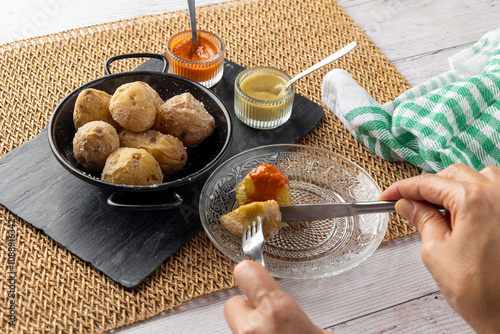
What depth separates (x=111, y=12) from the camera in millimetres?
1850

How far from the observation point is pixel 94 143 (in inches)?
44.5

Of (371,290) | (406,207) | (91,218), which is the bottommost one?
(371,290)

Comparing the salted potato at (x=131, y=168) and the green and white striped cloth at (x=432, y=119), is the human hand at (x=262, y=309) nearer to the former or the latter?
the salted potato at (x=131, y=168)

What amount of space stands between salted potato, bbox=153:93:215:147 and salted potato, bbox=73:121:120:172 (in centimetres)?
13

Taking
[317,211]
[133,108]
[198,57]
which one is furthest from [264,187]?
[198,57]

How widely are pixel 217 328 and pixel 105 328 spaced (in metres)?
0.22

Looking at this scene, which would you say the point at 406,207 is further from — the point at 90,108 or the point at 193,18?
the point at 193,18

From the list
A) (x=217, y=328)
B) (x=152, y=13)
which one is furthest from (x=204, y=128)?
(x=152, y=13)

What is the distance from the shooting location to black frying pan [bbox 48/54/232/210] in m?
1.11

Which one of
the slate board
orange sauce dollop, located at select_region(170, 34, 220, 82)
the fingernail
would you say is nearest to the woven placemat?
the slate board

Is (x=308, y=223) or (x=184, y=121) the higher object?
(x=184, y=121)

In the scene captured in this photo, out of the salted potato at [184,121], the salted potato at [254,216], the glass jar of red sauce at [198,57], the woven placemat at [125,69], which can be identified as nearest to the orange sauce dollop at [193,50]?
the glass jar of red sauce at [198,57]

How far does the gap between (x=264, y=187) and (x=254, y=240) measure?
14 cm

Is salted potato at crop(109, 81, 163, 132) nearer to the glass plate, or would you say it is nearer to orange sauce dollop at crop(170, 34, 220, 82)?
the glass plate
